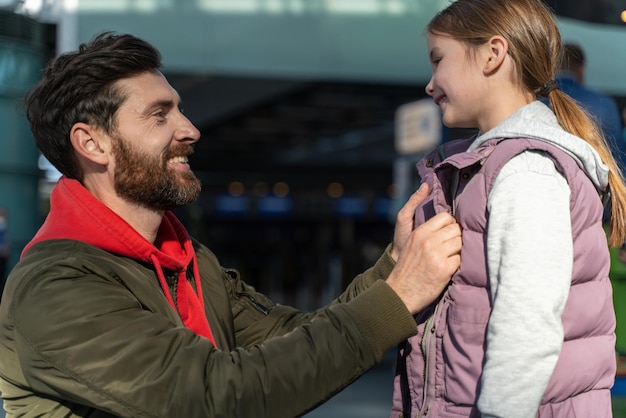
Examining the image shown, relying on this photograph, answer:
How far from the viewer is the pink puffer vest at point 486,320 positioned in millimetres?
1984

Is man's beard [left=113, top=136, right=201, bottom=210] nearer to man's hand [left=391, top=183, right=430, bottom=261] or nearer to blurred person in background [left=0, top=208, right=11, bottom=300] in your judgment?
man's hand [left=391, top=183, right=430, bottom=261]

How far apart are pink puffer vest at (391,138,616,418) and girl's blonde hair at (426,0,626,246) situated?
0.15 m

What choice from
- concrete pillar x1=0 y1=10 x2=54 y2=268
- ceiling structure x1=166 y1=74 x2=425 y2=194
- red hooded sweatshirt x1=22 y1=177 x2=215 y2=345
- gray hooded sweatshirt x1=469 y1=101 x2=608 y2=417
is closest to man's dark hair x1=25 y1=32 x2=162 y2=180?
red hooded sweatshirt x1=22 y1=177 x2=215 y2=345

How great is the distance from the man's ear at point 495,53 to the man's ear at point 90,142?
1.01 metres

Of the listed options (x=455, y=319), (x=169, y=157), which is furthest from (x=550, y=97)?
(x=169, y=157)

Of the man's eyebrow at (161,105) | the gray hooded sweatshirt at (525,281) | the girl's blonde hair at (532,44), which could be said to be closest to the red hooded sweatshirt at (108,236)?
the man's eyebrow at (161,105)

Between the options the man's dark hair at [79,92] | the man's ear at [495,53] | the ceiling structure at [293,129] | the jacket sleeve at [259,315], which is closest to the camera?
the man's ear at [495,53]

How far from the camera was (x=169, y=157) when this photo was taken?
8.14 ft

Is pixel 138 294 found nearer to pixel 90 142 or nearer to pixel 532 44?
pixel 90 142

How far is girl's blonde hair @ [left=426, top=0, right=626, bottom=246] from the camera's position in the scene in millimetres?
2145

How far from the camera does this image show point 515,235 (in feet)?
6.23

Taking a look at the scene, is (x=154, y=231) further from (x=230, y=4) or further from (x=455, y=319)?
(x=230, y=4)

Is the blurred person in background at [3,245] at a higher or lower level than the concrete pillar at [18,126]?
lower

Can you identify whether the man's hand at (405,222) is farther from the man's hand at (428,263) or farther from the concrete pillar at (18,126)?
A: the concrete pillar at (18,126)
